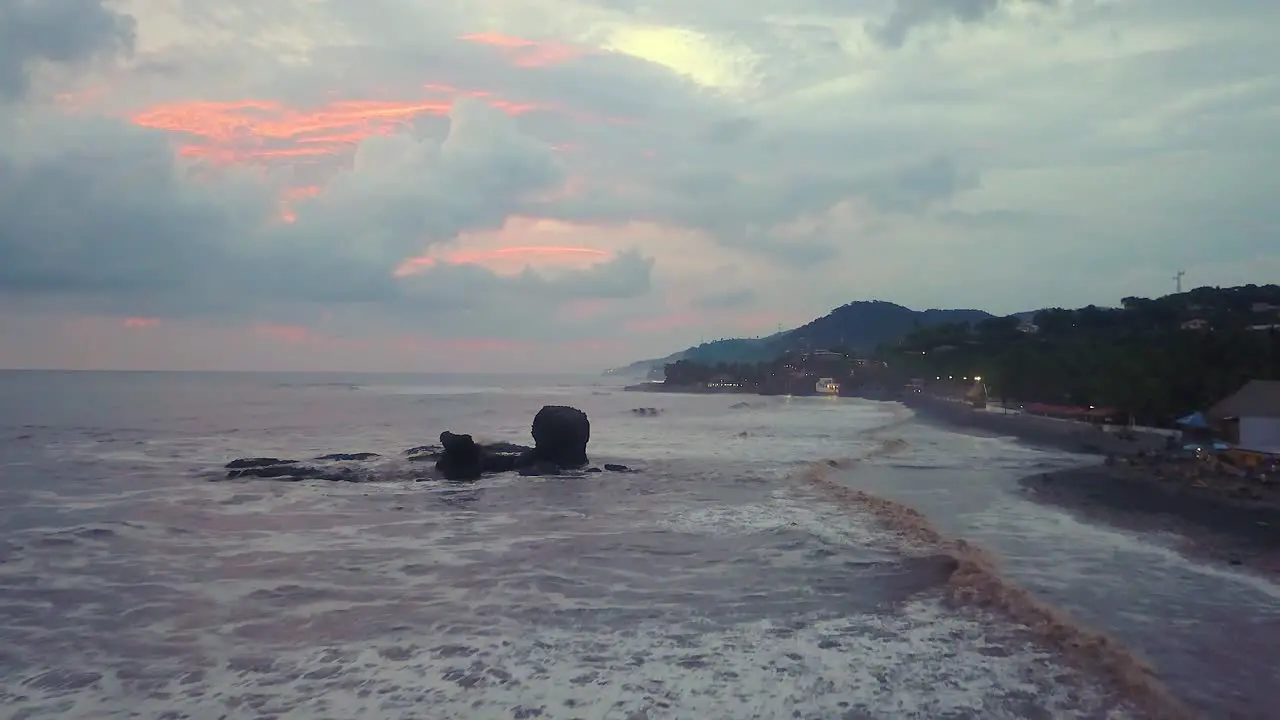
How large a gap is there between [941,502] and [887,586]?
11.1 metres

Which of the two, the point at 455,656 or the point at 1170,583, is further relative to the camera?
the point at 1170,583

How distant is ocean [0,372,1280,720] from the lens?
30.5 ft

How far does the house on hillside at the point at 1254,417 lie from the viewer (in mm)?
35156

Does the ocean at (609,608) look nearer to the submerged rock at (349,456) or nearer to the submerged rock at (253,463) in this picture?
the submerged rock at (253,463)

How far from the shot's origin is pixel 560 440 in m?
35.4

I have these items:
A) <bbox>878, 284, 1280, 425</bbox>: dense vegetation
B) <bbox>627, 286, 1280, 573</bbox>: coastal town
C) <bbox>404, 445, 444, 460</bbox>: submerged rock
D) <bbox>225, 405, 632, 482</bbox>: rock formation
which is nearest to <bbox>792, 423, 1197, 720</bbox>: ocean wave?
<bbox>627, 286, 1280, 573</bbox>: coastal town

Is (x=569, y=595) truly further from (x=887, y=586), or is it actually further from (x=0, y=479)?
(x=0, y=479)

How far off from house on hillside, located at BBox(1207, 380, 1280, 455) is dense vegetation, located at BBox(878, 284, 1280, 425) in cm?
715

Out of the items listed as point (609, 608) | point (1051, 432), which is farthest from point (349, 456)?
point (1051, 432)

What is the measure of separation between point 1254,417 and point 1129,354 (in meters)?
24.7

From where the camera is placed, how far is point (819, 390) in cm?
16988

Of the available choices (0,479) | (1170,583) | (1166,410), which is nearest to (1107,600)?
(1170,583)

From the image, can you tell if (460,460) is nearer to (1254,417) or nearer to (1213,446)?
(1213,446)

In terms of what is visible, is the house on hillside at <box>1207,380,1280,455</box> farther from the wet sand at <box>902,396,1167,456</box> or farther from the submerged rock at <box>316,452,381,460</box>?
the submerged rock at <box>316,452,381,460</box>
